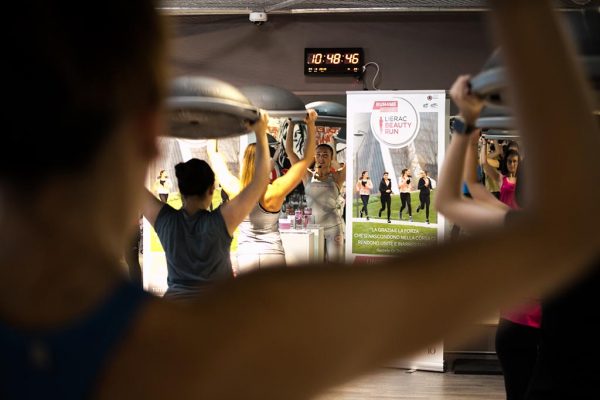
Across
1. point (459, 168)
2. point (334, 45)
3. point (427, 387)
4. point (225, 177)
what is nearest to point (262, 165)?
point (225, 177)

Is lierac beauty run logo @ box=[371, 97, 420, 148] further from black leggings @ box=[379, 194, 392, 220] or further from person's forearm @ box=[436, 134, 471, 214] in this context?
person's forearm @ box=[436, 134, 471, 214]

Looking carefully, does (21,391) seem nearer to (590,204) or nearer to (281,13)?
(590,204)

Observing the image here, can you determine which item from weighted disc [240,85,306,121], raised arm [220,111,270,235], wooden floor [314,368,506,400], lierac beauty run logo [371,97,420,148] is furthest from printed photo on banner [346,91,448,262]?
raised arm [220,111,270,235]

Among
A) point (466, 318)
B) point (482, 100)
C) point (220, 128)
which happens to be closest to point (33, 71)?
point (466, 318)

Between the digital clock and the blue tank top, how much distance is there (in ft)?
25.7

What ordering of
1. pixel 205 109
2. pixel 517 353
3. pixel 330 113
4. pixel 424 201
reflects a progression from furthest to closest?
pixel 424 201 → pixel 330 113 → pixel 517 353 → pixel 205 109

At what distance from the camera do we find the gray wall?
324 inches

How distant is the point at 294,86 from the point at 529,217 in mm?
7946

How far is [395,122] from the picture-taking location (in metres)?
6.94

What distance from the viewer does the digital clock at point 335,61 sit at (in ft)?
27.0

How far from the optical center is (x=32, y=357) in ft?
1.66

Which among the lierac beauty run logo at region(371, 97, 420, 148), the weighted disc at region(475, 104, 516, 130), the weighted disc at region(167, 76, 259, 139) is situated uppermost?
the lierac beauty run logo at region(371, 97, 420, 148)

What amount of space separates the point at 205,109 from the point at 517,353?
2468 millimetres

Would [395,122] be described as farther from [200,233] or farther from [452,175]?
[452,175]
